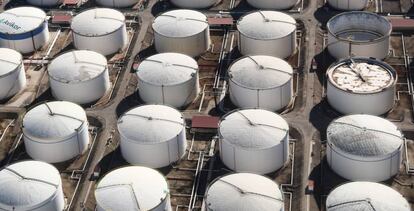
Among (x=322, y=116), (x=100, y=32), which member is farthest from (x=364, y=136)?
(x=100, y=32)

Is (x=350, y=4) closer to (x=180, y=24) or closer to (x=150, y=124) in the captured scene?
(x=180, y=24)

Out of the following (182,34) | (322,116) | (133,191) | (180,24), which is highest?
(180,24)

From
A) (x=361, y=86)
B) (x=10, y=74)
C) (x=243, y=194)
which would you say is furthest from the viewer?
(x=10, y=74)

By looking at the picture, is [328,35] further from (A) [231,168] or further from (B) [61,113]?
(B) [61,113]

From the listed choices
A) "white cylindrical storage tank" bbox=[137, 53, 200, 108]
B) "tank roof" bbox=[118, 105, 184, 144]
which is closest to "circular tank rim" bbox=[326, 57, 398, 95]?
"white cylindrical storage tank" bbox=[137, 53, 200, 108]

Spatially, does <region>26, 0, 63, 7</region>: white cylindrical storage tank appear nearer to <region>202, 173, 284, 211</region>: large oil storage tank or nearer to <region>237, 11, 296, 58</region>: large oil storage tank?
<region>237, 11, 296, 58</region>: large oil storage tank

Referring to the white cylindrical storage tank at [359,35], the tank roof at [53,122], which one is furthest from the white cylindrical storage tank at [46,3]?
the white cylindrical storage tank at [359,35]

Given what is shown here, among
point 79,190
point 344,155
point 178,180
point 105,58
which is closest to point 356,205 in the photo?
point 344,155
